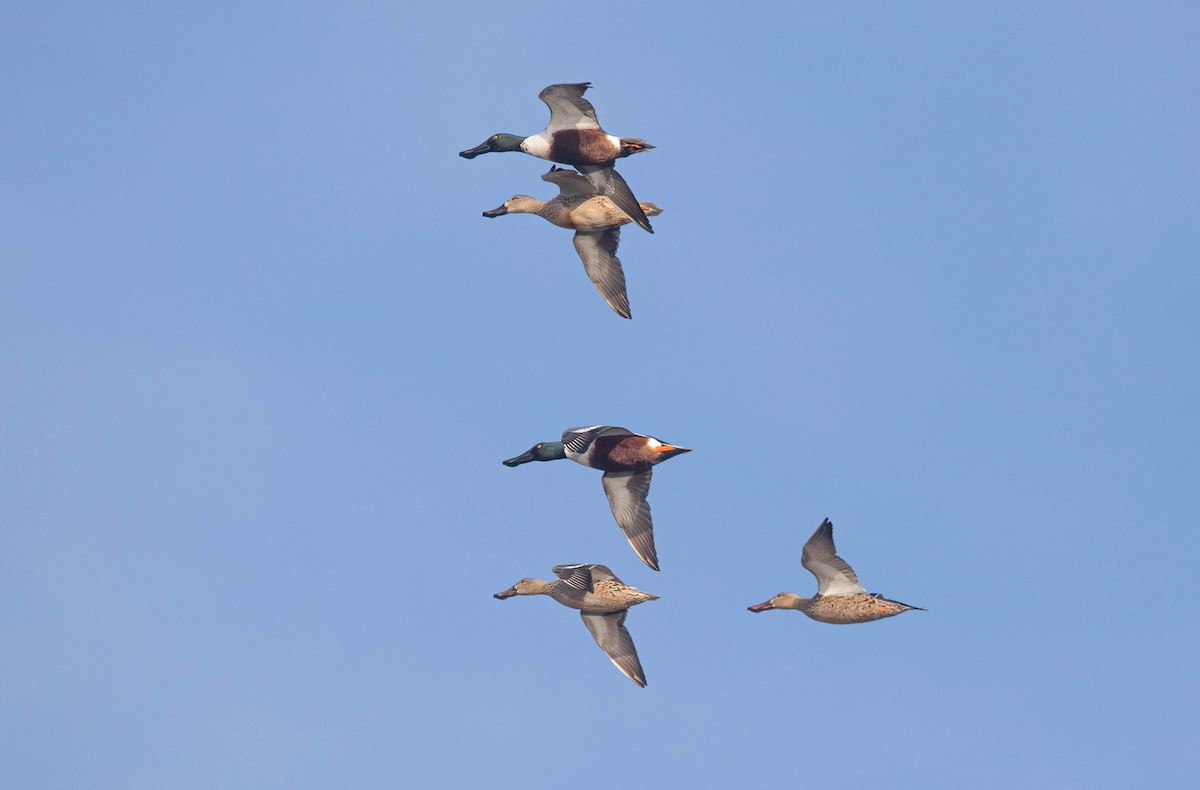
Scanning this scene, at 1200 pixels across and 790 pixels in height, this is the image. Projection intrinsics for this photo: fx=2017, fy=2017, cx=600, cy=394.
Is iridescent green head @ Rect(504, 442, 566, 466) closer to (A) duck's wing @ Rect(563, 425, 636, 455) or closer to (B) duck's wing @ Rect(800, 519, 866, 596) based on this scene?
(A) duck's wing @ Rect(563, 425, 636, 455)

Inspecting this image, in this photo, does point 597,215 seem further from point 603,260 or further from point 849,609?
point 849,609

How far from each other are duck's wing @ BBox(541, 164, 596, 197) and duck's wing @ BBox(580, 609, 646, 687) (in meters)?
7.06

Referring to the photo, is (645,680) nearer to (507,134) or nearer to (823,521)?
(823,521)

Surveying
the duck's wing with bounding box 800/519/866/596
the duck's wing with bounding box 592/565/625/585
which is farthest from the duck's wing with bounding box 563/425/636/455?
the duck's wing with bounding box 800/519/866/596

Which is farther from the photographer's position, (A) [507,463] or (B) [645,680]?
(A) [507,463]

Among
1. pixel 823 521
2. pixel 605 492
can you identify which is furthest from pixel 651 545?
pixel 823 521

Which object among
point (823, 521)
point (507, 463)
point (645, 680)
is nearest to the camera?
point (823, 521)

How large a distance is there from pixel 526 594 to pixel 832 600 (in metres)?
5.53

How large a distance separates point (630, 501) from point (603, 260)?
4459mm

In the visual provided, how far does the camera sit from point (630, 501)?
3262 centimetres

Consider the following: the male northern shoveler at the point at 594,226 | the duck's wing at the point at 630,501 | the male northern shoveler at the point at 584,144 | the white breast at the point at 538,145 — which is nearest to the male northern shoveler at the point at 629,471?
the duck's wing at the point at 630,501

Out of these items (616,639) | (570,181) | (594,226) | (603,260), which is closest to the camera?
(616,639)

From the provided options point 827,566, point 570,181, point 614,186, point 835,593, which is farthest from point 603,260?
point 835,593

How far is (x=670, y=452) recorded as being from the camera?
3209 centimetres
